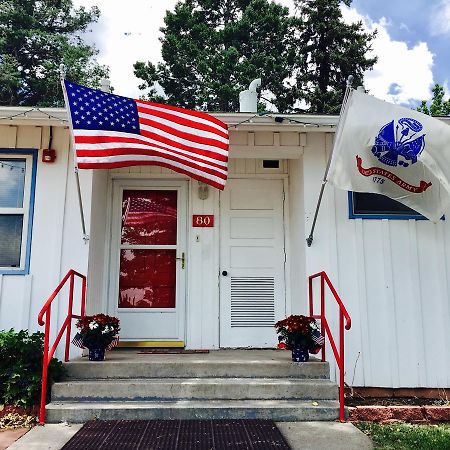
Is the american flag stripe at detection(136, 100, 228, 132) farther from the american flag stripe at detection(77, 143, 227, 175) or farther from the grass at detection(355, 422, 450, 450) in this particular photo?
the grass at detection(355, 422, 450, 450)

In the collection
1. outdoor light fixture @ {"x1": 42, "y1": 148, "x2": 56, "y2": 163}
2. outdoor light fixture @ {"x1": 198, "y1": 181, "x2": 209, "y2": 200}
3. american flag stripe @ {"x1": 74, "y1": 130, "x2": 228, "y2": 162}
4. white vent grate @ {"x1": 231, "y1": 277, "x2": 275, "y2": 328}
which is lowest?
white vent grate @ {"x1": 231, "y1": 277, "x2": 275, "y2": 328}

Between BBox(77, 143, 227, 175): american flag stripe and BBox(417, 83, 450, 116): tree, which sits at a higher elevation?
BBox(417, 83, 450, 116): tree

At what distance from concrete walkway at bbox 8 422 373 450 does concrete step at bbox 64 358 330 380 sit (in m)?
0.54

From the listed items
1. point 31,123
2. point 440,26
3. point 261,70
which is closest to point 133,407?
point 31,123

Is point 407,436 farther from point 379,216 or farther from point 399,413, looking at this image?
point 379,216

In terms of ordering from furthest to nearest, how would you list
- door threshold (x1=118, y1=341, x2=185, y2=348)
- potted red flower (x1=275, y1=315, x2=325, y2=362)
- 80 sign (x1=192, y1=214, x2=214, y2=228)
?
80 sign (x1=192, y1=214, x2=214, y2=228) < door threshold (x1=118, y1=341, x2=185, y2=348) < potted red flower (x1=275, y1=315, x2=325, y2=362)

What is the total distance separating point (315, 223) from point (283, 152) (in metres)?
0.89

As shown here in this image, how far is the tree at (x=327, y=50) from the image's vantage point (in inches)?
813

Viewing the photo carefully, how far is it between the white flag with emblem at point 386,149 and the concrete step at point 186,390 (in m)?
1.83

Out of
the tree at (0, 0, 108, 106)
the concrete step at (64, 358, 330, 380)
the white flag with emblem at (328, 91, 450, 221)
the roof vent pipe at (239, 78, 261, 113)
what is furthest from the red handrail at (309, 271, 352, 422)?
the tree at (0, 0, 108, 106)

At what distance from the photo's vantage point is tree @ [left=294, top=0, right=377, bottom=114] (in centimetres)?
2064

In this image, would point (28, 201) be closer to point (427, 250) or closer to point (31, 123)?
point (31, 123)

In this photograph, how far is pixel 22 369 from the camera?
403 cm

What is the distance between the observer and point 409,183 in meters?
4.49
